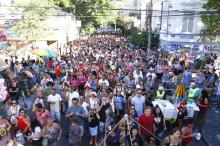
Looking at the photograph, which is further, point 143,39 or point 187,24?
point 143,39

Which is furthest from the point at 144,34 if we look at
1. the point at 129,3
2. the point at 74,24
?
the point at 129,3

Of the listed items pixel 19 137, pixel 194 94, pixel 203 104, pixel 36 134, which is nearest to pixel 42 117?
pixel 36 134

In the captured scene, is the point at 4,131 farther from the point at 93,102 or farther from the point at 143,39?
the point at 143,39

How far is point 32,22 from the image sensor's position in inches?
1143

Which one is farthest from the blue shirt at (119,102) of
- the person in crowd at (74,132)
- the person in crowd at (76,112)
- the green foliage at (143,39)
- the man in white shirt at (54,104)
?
the green foliage at (143,39)

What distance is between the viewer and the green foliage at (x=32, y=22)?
29000mm

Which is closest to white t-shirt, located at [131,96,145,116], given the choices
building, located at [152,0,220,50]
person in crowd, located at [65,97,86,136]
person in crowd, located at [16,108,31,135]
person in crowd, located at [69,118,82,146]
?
person in crowd, located at [65,97,86,136]

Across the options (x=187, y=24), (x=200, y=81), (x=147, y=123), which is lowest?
(x=200, y=81)

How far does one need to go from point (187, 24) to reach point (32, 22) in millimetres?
15225

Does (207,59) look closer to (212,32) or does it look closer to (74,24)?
(212,32)

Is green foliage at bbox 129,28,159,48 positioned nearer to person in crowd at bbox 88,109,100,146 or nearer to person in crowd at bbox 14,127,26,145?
person in crowd at bbox 88,109,100,146

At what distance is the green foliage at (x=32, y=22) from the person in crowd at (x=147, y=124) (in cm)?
2208

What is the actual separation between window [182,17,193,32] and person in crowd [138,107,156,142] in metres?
24.9

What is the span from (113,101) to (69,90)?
156 cm
